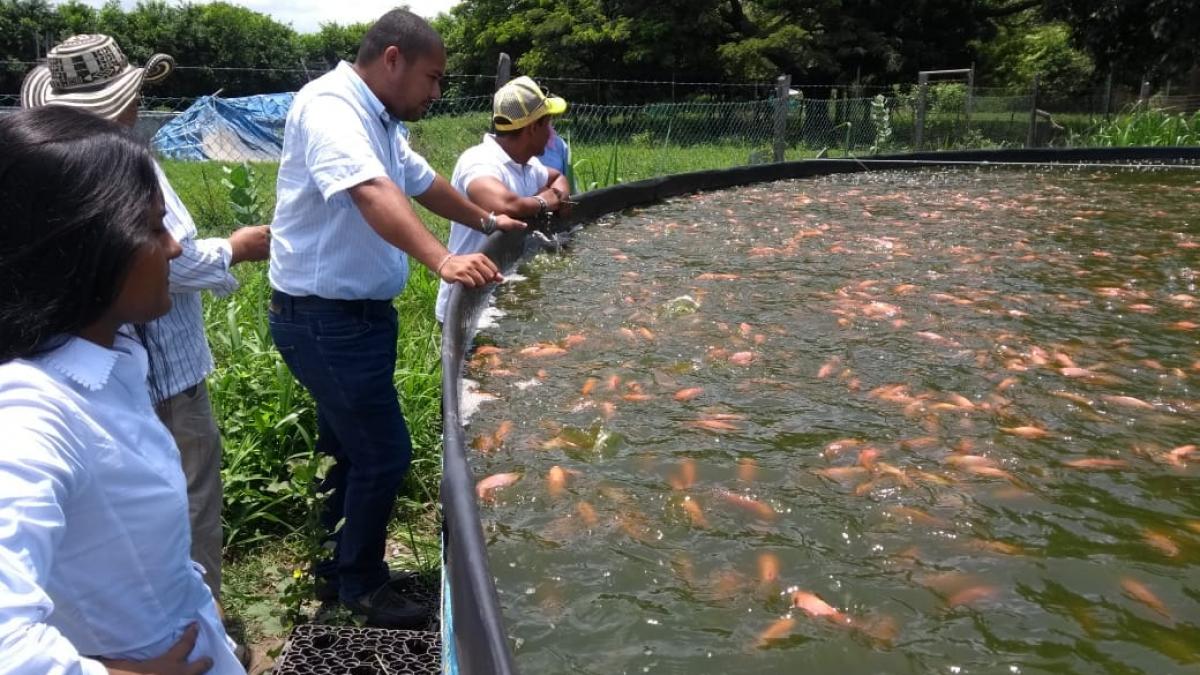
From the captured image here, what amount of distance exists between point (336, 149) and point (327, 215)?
25 cm

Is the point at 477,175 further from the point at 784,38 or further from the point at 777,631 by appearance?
the point at 784,38

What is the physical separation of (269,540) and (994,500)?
2.75 m

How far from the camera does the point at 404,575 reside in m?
3.38

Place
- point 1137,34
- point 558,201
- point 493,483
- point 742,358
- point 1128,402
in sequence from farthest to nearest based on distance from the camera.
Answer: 1. point 1137,34
2. point 558,201
3. point 742,358
4. point 1128,402
5. point 493,483

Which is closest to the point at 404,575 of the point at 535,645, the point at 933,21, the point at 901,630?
the point at 535,645

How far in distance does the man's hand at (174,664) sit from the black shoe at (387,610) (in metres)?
1.63

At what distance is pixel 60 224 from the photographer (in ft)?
4.17

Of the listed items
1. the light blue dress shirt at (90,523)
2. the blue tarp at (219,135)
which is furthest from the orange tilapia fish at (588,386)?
the blue tarp at (219,135)

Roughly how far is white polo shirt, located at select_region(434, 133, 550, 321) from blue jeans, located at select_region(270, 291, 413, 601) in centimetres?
112

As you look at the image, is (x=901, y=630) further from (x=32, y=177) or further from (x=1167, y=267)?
(x=1167, y=267)

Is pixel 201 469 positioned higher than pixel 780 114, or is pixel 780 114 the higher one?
pixel 780 114

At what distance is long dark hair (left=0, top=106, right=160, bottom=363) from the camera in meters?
1.26

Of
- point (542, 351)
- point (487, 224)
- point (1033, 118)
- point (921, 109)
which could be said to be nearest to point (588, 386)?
point (542, 351)

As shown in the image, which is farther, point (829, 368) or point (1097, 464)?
point (829, 368)
